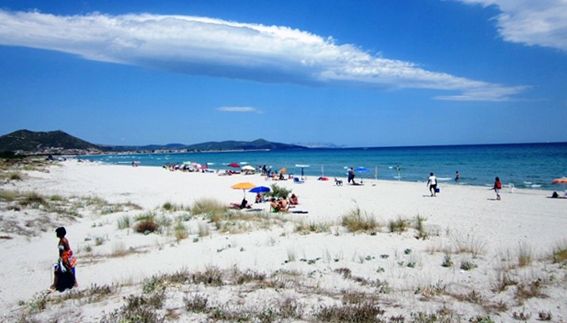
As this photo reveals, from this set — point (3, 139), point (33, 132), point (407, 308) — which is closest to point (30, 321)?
point (407, 308)

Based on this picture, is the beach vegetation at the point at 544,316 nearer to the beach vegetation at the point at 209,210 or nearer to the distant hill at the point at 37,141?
the beach vegetation at the point at 209,210

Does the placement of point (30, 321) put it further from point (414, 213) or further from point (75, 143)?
point (75, 143)

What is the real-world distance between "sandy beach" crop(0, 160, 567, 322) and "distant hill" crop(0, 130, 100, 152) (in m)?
146

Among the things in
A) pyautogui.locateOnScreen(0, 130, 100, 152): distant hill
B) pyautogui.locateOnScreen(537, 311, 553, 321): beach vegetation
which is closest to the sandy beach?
pyautogui.locateOnScreen(537, 311, 553, 321): beach vegetation

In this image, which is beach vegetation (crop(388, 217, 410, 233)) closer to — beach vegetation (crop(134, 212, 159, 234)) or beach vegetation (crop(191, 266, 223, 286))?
beach vegetation (crop(191, 266, 223, 286))

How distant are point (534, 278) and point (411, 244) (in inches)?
138

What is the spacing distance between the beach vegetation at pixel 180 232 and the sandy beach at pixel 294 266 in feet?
0.29

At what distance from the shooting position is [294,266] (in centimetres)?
850

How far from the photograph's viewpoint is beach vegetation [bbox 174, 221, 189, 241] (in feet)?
38.6

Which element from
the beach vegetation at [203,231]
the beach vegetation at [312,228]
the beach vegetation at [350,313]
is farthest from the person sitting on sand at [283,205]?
the beach vegetation at [350,313]

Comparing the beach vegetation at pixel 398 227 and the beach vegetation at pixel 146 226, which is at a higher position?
the beach vegetation at pixel 398 227

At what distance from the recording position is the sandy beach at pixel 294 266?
5.80 m

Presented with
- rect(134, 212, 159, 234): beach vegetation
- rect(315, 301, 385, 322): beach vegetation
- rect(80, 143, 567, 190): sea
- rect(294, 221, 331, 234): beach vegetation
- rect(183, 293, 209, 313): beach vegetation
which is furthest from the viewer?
rect(80, 143, 567, 190): sea

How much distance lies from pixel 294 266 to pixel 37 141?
18188 centimetres
